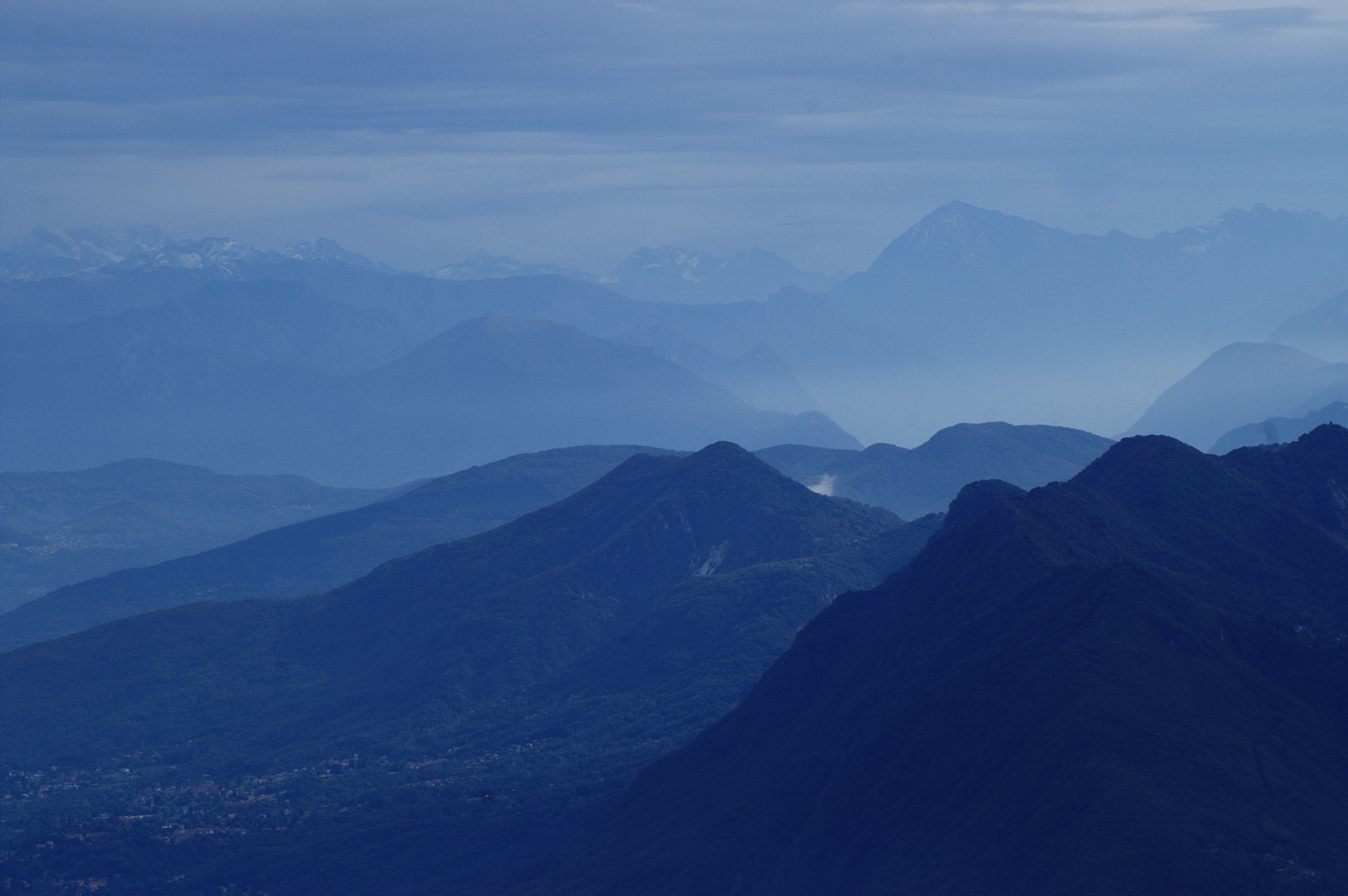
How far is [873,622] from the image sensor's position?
131 m

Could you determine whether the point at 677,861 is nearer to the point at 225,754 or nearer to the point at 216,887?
the point at 216,887

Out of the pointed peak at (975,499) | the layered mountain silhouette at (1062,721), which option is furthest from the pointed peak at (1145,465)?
the pointed peak at (975,499)

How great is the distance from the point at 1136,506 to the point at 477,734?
285 feet

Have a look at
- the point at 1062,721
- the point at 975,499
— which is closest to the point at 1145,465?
the point at 975,499

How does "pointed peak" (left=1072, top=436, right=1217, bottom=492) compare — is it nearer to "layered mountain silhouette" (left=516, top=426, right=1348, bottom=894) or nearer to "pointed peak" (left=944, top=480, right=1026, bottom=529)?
"layered mountain silhouette" (left=516, top=426, right=1348, bottom=894)

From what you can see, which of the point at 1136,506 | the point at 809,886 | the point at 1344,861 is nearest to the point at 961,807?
the point at 809,886

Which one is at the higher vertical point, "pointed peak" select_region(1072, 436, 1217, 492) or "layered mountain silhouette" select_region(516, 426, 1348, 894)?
"pointed peak" select_region(1072, 436, 1217, 492)

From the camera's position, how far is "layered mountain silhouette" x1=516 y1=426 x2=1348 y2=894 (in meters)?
81.9

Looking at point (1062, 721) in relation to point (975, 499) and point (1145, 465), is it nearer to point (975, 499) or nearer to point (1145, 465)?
point (1145, 465)

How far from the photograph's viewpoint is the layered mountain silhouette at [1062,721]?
81875mm

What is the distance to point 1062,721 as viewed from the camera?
90.3 meters

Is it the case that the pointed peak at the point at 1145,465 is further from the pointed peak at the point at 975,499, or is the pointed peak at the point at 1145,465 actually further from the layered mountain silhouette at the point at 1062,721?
the pointed peak at the point at 975,499

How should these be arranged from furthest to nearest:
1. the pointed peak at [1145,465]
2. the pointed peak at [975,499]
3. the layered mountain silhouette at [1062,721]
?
1. the pointed peak at [975,499]
2. the pointed peak at [1145,465]
3. the layered mountain silhouette at [1062,721]

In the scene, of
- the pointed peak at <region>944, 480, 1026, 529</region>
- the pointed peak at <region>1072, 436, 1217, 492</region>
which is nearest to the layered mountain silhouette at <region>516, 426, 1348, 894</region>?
the pointed peak at <region>1072, 436, 1217, 492</region>
